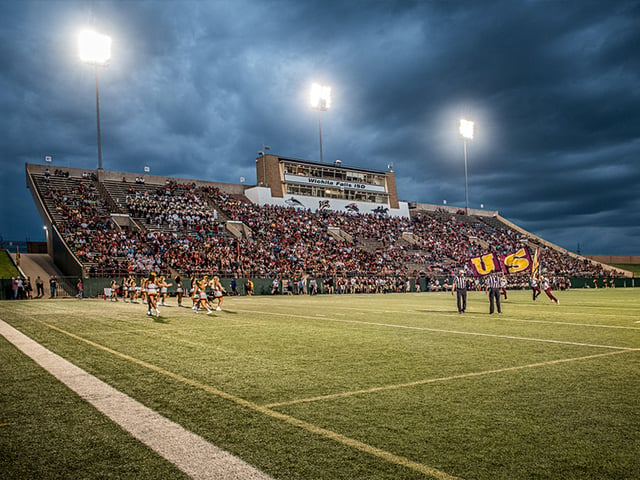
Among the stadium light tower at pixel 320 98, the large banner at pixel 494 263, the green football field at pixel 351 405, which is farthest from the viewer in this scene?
the stadium light tower at pixel 320 98

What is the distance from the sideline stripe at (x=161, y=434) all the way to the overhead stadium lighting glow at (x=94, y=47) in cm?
4613

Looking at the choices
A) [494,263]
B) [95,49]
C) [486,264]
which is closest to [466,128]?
[95,49]

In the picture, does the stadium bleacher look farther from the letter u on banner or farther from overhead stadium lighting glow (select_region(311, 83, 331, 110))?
the letter u on banner

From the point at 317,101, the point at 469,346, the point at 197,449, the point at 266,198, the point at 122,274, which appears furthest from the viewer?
the point at 317,101

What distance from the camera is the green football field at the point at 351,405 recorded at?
385 cm

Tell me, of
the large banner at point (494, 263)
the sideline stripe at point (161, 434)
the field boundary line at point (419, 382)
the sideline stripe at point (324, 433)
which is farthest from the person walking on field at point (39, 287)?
the field boundary line at point (419, 382)

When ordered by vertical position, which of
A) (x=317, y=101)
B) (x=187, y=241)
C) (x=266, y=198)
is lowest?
(x=187, y=241)

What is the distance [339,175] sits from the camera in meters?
66.3

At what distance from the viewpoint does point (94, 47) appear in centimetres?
4572

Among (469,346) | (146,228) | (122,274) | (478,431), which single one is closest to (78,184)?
(146,228)

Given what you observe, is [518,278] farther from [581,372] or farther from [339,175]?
[581,372]

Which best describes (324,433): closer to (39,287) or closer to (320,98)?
(39,287)

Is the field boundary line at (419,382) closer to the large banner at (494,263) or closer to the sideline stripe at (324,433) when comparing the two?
the sideline stripe at (324,433)

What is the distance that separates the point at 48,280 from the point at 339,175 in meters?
39.7
